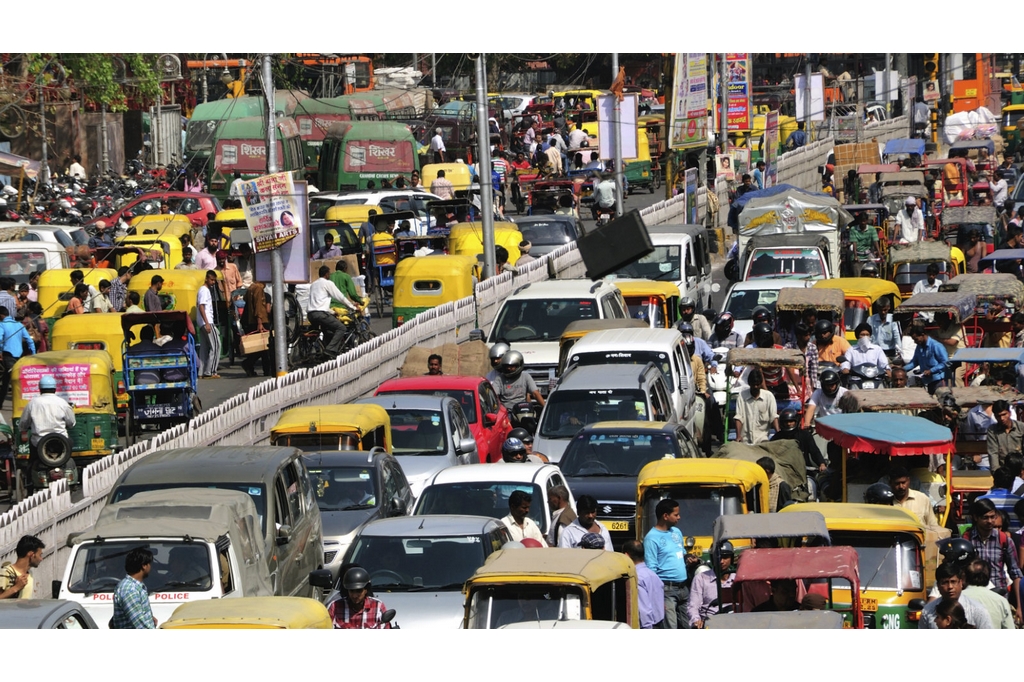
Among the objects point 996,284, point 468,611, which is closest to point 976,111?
point 996,284

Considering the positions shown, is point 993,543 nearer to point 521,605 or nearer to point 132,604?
point 521,605

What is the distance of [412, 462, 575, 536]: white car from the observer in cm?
1391

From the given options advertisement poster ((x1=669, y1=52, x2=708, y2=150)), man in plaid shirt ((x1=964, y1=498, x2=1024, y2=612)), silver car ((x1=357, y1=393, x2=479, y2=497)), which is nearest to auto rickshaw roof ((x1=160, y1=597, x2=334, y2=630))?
man in plaid shirt ((x1=964, y1=498, x2=1024, y2=612))

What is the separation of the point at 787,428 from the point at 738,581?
20.8 feet

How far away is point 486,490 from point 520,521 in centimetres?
118

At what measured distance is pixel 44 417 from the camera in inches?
685

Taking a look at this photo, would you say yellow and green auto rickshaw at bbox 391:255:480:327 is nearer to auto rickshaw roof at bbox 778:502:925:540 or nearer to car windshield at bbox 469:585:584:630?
auto rickshaw roof at bbox 778:502:925:540

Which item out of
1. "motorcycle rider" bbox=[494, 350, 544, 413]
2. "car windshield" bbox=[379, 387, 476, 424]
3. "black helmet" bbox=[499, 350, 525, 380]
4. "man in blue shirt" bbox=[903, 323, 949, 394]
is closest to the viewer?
"car windshield" bbox=[379, 387, 476, 424]

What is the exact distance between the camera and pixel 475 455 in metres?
17.3

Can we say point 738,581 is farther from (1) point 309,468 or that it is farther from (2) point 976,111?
(2) point 976,111

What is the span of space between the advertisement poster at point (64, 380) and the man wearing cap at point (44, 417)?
1176 millimetres

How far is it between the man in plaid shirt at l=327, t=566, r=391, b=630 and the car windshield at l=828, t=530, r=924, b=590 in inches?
139

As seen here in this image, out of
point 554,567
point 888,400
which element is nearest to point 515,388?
point 888,400

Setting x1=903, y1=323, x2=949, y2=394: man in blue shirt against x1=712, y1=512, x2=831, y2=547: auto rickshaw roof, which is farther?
x1=903, y1=323, x2=949, y2=394: man in blue shirt
